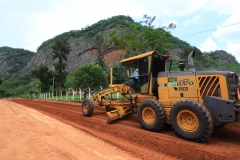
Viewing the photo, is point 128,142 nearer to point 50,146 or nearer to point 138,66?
point 50,146

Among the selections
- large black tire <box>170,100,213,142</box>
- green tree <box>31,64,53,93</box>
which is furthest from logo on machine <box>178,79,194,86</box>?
green tree <box>31,64,53,93</box>

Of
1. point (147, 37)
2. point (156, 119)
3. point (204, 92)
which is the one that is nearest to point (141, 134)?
point (156, 119)

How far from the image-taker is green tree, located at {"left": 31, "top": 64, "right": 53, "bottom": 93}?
48.0 metres

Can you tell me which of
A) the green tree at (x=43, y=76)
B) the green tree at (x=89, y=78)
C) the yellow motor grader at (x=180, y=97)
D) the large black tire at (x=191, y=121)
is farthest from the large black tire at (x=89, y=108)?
the green tree at (x=43, y=76)

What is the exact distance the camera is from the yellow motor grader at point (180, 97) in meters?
4.70

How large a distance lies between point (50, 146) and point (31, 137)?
996 millimetres

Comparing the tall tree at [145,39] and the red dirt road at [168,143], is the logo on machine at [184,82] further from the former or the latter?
the tall tree at [145,39]

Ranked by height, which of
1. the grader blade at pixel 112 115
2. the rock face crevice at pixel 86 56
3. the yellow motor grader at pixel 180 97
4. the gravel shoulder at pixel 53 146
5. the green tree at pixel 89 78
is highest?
the rock face crevice at pixel 86 56

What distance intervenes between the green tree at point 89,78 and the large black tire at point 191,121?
2300 centimetres

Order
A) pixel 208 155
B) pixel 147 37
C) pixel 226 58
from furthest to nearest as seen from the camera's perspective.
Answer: pixel 226 58 → pixel 147 37 → pixel 208 155

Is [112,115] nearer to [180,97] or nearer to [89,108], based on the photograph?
[89,108]

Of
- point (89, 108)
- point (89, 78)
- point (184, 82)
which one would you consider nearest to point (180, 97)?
point (184, 82)

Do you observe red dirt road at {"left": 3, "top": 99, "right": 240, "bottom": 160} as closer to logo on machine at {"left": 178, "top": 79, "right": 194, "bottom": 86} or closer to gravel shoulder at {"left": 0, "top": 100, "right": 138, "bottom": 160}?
gravel shoulder at {"left": 0, "top": 100, "right": 138, "bottom": 160}

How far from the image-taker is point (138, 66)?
7121 millimetres
